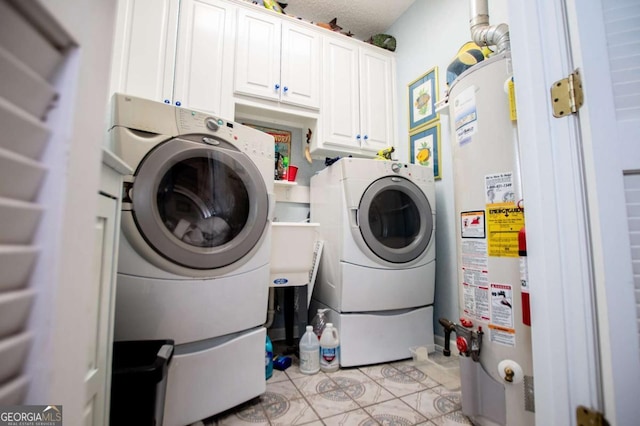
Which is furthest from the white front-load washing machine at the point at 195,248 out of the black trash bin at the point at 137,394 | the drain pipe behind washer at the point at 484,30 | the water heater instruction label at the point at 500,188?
the drain pipe behind washer at the point at 484,30

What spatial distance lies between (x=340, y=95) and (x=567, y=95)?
173cm

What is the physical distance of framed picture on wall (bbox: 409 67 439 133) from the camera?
2.01 meters

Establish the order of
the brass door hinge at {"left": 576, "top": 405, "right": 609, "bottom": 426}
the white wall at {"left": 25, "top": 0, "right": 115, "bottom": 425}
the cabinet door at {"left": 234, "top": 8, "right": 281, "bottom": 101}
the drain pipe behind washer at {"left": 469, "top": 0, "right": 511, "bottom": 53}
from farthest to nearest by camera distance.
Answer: the cabinet door at {"left": 234, "top": 8, "right": 281, "bottom": 101} < the drain pipe behind washer at {"left": 469, "top": 0, "right": 511, "bottom": 53} < the brass door hinge at {"left": 576, "top": 405, "right": 609, "bottom": 426} < the white wall at {"left": 25, "top": 0, "right": 115, "bottom": 425}

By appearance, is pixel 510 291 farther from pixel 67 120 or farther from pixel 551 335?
pixel 67 120

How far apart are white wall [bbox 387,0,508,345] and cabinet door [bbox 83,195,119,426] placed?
5.81ft

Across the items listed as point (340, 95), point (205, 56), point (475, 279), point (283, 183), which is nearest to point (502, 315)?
point (475, 279)

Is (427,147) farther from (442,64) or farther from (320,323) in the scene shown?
(320,323)

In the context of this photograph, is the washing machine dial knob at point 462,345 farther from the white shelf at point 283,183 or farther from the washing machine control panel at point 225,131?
the white shelf at point 283,183

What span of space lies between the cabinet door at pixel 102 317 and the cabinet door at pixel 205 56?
133cm

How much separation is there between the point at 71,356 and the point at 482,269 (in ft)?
3.71

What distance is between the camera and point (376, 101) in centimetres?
229

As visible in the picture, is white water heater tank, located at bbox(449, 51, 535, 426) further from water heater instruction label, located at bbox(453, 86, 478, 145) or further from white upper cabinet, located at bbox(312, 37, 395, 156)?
white upper cabinet, located at bbox(312, 37, 395, 156)

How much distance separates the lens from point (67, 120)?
0.28 meters

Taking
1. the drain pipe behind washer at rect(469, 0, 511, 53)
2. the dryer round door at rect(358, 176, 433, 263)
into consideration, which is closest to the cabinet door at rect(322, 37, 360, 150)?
the dryer round door at rect(358, 176, 433, 263)
